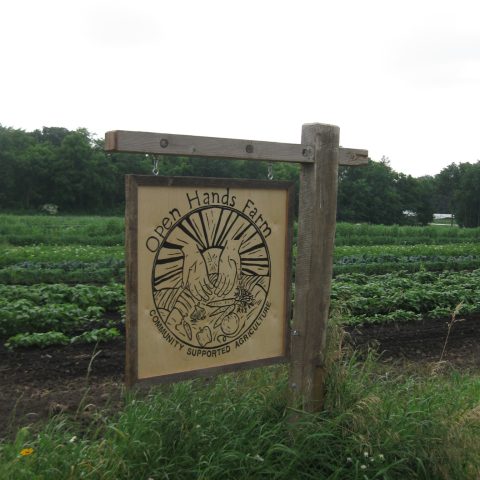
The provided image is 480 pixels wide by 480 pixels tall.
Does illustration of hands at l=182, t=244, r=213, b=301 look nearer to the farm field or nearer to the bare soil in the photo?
the farm field

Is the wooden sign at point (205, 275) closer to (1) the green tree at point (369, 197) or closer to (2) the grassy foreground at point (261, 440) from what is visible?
(2) the grassy foreground at point (261, 440)

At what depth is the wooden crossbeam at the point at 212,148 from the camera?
11.0 feet

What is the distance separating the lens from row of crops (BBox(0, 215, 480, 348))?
8.57m

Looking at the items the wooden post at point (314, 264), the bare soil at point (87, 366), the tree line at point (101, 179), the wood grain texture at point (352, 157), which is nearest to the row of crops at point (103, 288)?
the bare soil at point (87, 366)

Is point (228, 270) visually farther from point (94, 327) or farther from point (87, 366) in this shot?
point (94, 327)

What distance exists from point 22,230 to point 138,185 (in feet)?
82.1

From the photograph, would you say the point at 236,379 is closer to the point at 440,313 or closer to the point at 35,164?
the point at 440,313

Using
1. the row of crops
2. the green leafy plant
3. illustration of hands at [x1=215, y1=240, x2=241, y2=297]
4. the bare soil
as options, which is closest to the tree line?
the row of crops

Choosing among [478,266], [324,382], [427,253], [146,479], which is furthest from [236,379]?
[427,253]

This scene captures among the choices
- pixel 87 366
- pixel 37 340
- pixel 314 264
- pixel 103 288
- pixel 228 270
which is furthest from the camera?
pixel 103 288

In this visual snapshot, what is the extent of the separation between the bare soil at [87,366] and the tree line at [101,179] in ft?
141

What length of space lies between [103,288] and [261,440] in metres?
7.98

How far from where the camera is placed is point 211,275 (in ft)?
12.4

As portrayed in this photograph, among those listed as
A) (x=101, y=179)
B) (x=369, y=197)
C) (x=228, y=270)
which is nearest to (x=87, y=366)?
(x=228, y=270)
